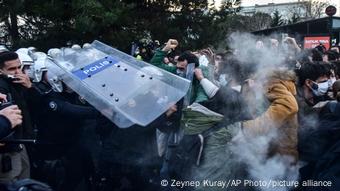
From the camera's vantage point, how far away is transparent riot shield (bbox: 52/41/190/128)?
3.01m

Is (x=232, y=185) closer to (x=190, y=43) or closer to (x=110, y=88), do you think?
(x=110, y=88)

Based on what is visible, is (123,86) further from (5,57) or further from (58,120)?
(58,120)

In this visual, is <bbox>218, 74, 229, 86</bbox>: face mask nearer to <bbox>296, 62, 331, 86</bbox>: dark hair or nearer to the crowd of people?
the crowd of people

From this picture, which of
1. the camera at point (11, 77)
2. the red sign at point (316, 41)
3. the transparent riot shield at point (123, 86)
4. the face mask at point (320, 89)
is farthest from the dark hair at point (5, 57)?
the red sign at point (316, 41)

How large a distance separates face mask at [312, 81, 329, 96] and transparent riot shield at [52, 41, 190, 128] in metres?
1.23

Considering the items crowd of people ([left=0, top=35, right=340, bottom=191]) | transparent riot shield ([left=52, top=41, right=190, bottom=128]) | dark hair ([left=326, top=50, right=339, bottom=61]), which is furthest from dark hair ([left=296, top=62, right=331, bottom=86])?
dark hair ([left=326, top=50, right=339, bottom=61])

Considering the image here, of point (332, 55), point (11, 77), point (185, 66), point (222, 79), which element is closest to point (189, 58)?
point (185, 66)

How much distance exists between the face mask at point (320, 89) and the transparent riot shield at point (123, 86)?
4.03ft

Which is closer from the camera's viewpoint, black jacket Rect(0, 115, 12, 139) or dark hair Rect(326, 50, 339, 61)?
black jacket Rect(0, 115, 12, 139)

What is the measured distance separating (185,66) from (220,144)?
1.15 m

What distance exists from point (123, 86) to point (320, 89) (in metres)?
1.72

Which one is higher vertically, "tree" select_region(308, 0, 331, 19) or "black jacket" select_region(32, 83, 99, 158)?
"black jacket" select_region(32, 83, 99, 158)

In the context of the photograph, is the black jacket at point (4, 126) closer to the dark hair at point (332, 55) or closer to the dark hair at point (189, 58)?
the dark hair at point (189, 58)

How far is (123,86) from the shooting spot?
10.5 feet
